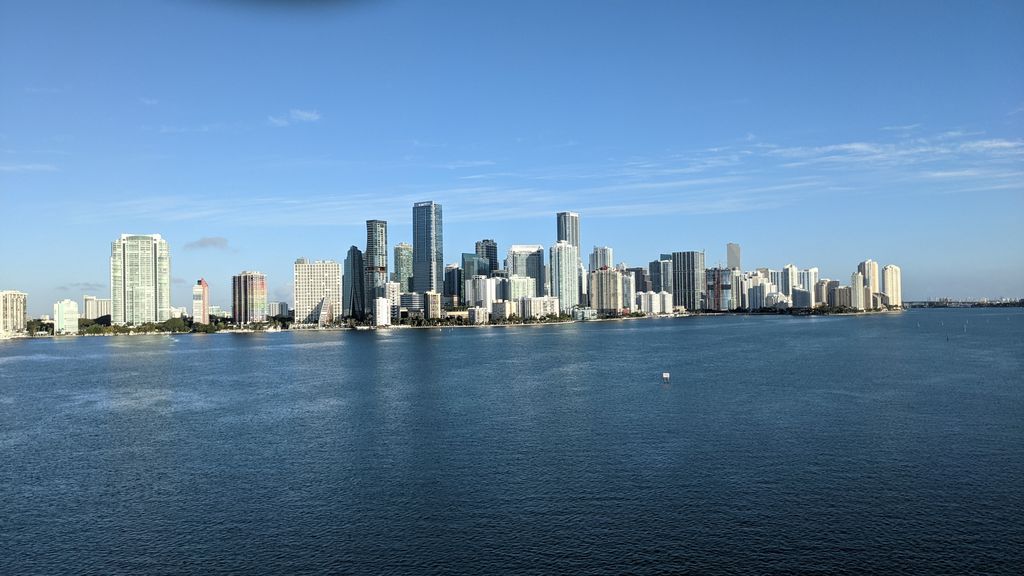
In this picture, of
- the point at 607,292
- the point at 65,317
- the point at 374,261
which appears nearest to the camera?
the point at 65,317

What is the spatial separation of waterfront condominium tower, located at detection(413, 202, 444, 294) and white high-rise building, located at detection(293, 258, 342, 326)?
35089 millimetres

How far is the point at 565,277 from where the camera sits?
18388 centimetres

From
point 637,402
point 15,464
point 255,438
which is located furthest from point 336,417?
point 637,402

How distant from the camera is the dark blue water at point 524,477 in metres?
15.4

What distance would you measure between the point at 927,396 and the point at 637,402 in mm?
13439

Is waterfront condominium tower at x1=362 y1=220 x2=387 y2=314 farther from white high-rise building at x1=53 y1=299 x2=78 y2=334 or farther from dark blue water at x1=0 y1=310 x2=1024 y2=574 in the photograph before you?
dark blue water at x1=0 y1=310 x2=1024 y2=574

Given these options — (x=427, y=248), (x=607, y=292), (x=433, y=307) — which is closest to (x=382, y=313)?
(x=433, y=307)

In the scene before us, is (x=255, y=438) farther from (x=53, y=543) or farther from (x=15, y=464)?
(x=53, y=543)

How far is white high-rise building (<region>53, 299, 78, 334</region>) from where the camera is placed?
122000mm

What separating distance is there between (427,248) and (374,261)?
72.4ft

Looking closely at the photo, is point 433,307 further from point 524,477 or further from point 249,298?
point 524,477

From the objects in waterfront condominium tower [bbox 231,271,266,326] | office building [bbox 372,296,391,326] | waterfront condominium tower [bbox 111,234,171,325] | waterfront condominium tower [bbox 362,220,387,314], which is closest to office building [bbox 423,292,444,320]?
office building [bbox 372,296,391,326]

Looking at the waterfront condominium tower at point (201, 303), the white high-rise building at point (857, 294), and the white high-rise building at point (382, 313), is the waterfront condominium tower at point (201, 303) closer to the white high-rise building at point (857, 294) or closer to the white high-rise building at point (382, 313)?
the white high-rise building at point (382, 313)

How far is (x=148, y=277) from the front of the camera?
5049 inches
